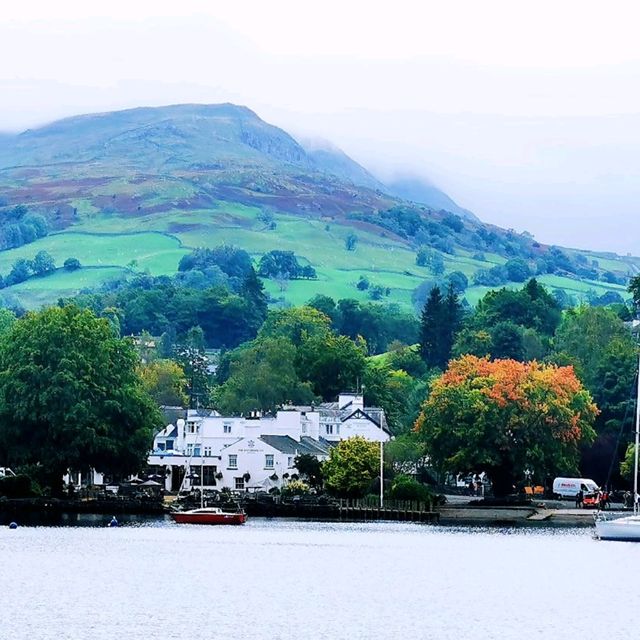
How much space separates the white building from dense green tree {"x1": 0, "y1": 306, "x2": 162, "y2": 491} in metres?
14.8

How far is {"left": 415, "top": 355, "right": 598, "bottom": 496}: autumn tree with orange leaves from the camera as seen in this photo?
14425 centimetres

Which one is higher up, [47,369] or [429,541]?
[47,369]

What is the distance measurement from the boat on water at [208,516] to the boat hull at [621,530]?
27.9 meters

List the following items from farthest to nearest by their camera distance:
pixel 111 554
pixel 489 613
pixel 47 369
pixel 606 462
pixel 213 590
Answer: pixel 606 462 < pixel 47 369 < pixel 111 554 < pixel 213 590 < pixel 489 613

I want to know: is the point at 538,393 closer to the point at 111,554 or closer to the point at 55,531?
the point at 55,531

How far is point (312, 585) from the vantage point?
86.8m

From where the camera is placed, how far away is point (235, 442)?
164 meters

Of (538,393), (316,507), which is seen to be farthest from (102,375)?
(538,393)

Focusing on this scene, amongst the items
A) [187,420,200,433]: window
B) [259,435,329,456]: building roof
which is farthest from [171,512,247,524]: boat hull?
[187,420,200,433]: window

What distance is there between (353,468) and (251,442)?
15291mm

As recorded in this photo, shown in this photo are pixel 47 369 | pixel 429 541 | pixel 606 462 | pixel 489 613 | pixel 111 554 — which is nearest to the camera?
pixel 489 613

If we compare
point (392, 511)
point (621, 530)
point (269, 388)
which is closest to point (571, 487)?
point (392, 511)

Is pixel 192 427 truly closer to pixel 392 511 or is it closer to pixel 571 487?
pixel 571 487

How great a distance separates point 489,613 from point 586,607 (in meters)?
5.26
